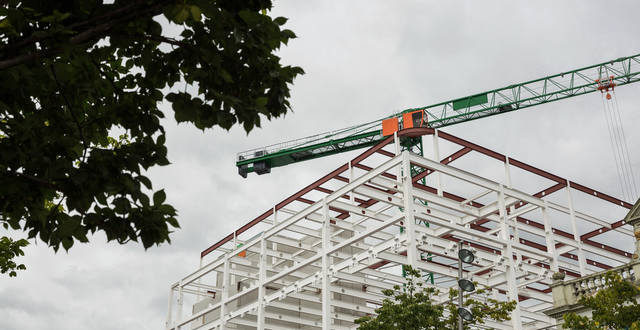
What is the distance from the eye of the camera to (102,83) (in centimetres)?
654

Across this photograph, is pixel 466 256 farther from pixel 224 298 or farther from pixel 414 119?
pixel 414 119

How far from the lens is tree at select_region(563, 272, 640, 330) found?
18.6m

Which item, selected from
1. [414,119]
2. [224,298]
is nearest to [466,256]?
[224,298]

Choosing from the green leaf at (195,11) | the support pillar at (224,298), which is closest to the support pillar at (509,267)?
the support pillar at (224,298)

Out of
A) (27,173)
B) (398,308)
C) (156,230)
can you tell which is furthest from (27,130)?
(398,308)

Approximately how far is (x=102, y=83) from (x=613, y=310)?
17702 millimetres

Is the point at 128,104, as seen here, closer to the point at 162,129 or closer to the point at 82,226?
the point at 162,129

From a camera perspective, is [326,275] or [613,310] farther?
[326,275]

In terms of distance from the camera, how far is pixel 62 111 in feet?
21.6

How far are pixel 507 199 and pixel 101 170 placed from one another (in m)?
35.8

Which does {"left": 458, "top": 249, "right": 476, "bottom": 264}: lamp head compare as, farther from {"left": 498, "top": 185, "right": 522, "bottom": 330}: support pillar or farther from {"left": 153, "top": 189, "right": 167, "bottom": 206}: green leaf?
{"left": 498, "top": 185, "right": 522, "bottom": 330}: support pillar

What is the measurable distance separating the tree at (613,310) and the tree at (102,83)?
15699mm

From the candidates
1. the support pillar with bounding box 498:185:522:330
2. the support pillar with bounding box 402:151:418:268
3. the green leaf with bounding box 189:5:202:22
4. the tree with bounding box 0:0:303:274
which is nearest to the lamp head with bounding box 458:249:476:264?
the support pillar with bounding box 402:151:418:268

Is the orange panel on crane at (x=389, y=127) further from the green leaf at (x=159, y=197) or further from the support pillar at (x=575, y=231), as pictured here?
the green leaf at (x=159, y=197)
